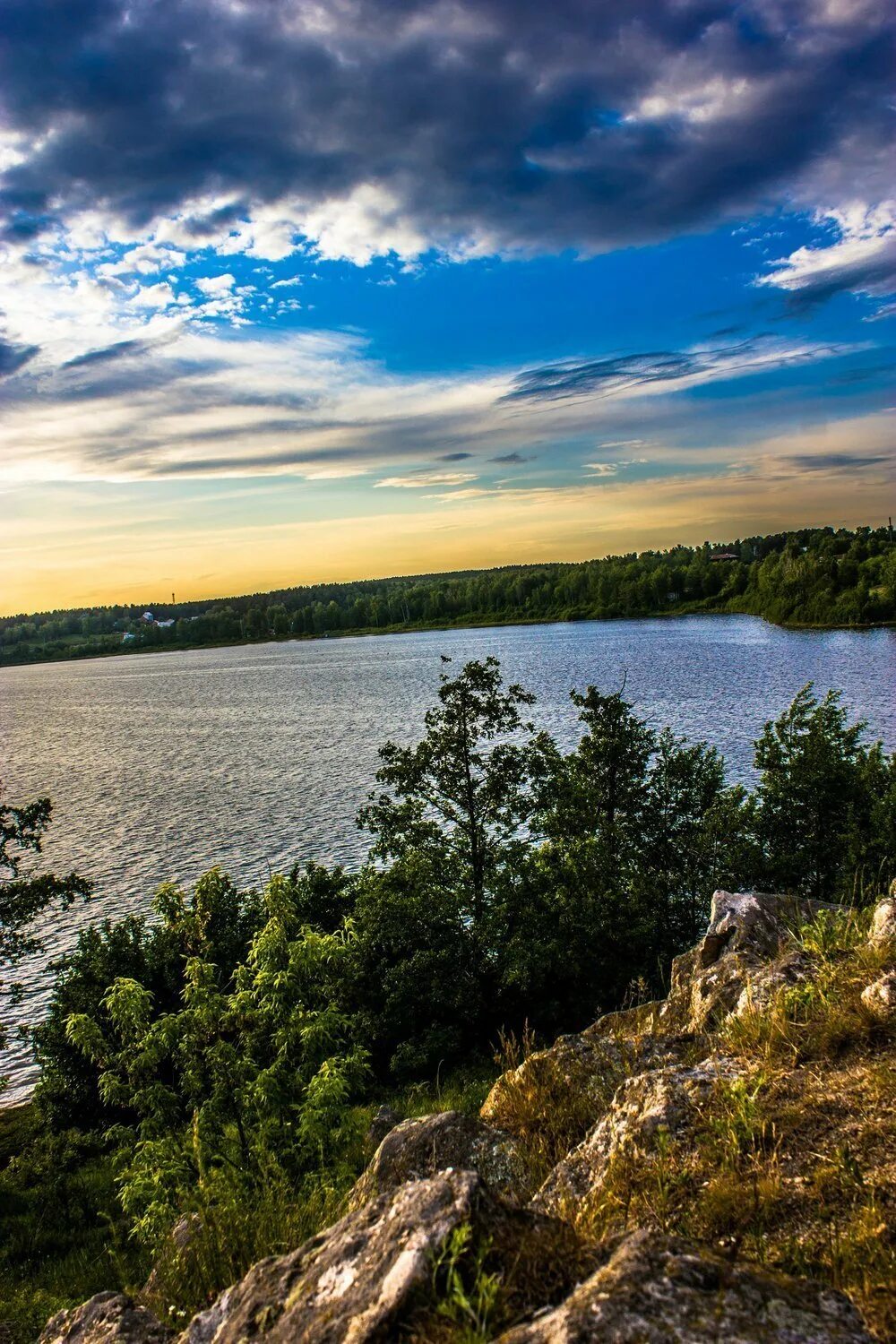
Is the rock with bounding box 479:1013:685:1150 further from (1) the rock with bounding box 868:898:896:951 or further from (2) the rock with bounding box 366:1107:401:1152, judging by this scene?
(2) the rock with bounding box 366:1107:401:1152

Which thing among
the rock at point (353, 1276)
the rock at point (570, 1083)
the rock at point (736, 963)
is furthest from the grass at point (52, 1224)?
the rock at point (353, 1276)

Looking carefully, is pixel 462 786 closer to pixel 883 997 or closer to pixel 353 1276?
pixel 883 997

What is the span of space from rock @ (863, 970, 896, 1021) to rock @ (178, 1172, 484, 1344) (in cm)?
376

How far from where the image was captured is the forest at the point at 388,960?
13.7 m

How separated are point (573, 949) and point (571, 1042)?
1455 cm

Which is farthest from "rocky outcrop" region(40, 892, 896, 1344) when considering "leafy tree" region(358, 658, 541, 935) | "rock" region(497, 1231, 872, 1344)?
"leafy tree" region(358, 658, 541, 935)

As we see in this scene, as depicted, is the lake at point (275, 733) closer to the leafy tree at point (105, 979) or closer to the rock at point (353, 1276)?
the leafy tree at point (105, 979)

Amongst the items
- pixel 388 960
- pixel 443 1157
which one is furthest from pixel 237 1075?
pixel 388 960

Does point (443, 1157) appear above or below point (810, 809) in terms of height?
above

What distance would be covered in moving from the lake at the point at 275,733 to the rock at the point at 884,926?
27.9 meters

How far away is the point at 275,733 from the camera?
7800cm

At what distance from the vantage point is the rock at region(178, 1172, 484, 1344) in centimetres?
384

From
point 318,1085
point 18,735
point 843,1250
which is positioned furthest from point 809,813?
point 18,735

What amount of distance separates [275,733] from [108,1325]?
7406cm
